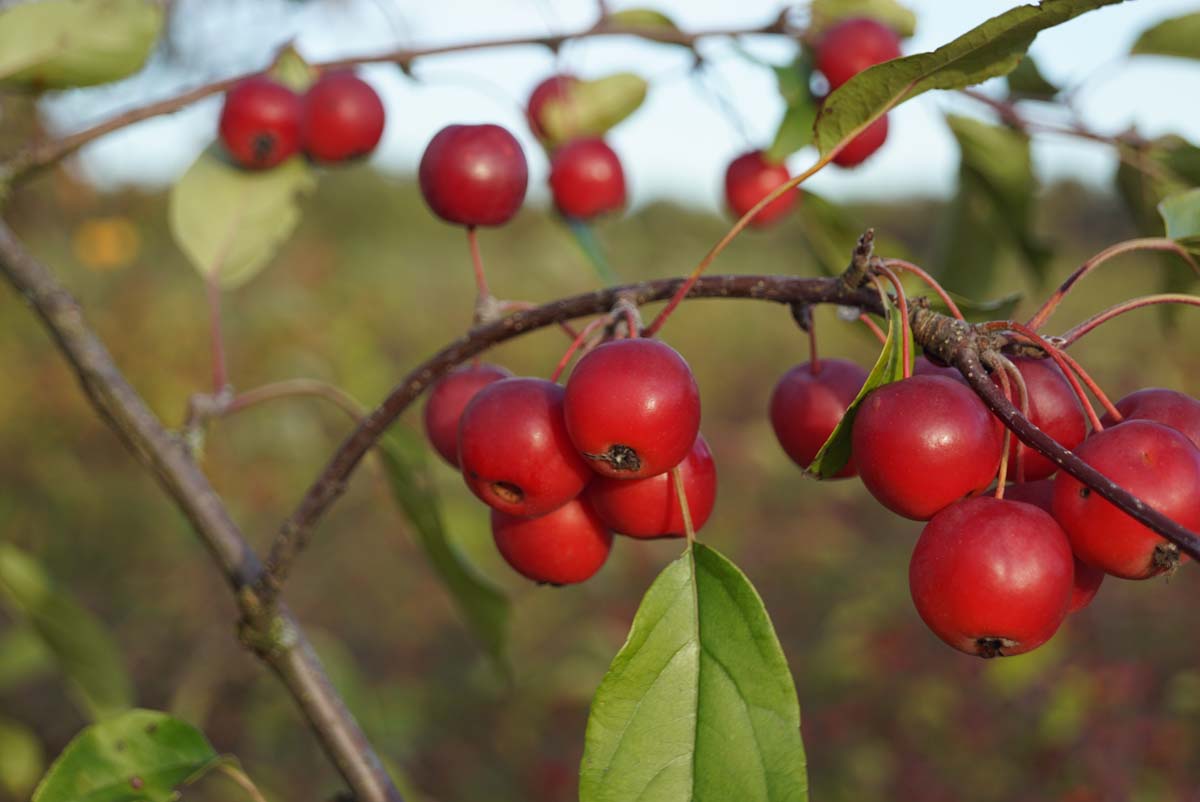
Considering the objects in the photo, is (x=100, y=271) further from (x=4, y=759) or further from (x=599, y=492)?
(x=599, y=492)

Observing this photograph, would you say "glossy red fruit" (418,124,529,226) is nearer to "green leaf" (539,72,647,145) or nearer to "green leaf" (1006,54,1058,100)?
"green leaf" (539,72,647,145)

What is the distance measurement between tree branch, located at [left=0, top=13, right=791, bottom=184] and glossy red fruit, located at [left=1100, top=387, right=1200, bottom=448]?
0.79 meters

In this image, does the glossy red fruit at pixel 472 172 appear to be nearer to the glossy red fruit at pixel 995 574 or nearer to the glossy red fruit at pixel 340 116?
the glossy red fruit at pixel 340 116

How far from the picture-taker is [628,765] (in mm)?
732

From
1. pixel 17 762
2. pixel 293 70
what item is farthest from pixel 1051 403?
pixel 17 762

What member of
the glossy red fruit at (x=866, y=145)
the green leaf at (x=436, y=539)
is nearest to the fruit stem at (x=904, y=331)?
the glossy red fruit at (x=866, y=145)

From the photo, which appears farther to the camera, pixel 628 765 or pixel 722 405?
pixel 722 405

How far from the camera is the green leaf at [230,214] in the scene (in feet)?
4.53

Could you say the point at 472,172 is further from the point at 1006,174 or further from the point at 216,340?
the point at 1006,174

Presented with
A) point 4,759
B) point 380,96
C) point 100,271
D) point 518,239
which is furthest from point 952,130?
point 518,239

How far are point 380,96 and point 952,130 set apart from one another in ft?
2.67

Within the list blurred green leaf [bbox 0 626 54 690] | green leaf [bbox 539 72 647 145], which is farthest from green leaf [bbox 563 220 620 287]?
blurred green leaf [bbox 0 626 54 690]

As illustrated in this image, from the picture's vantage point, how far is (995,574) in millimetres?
671

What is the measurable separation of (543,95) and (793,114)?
0.48 meters
